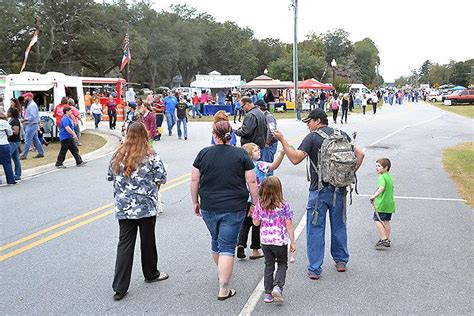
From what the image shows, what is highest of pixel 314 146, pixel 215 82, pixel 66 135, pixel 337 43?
pixel 337 43

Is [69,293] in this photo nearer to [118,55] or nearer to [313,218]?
[313,218]

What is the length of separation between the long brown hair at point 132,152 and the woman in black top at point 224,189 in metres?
0.59

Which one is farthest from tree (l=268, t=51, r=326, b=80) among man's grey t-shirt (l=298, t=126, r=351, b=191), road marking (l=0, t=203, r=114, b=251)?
man's grey t-shirt (l=298, t=126, r=351, b=191)

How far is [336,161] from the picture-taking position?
5039mm

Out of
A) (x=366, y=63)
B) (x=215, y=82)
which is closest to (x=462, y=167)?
(x=215, y=82)

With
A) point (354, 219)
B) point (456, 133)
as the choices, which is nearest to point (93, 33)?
point (456, 133)

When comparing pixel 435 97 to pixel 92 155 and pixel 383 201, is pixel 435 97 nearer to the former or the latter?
pixel 92 155

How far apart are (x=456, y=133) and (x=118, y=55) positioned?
45.9 meters

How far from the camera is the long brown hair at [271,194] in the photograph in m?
4.65

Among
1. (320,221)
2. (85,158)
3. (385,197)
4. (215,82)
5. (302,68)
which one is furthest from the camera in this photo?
(302,68)

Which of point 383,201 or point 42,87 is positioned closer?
point 383,201

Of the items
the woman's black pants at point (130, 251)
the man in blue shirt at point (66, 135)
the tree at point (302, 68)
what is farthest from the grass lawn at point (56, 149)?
the tree at point (302, 68)

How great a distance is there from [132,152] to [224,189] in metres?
1.01

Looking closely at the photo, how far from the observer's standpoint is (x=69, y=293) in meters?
4.90
